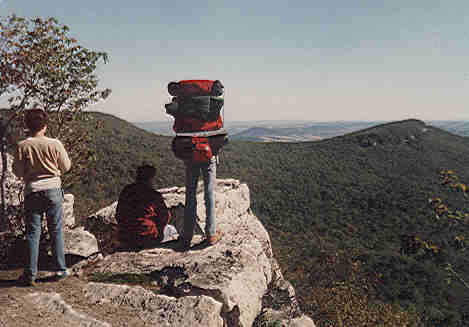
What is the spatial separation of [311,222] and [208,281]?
16915 mm

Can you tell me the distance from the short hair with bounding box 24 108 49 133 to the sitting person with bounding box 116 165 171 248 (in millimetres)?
1767

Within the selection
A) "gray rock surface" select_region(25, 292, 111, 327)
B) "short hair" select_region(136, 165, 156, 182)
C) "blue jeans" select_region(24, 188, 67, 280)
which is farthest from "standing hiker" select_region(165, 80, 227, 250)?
"gray rock surface" select_region(25, 292, 111, 327)

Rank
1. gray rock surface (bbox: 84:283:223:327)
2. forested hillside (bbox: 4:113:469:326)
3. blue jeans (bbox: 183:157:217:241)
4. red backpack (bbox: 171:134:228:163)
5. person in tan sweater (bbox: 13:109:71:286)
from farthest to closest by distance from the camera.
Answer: forested hillside (bbox: 4:113:469:326), blue jeans (bbox: 183:157:217:241), red backpack (bbox: 171:134:228:163), person in tan sweater (bbox: 13:109:71:286), gray rock surface (bbox: 84:283:223:327)

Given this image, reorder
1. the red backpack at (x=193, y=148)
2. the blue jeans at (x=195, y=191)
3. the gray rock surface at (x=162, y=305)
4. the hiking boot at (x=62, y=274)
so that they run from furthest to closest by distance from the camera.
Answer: the blue jeans at (x=195, y=191) < the red backpack at (x=193, y=148) < the hiking boot at (x=62, y=274) < the gray rock surface at (x=162, y=305)

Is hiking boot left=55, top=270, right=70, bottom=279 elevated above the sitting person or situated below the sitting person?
below

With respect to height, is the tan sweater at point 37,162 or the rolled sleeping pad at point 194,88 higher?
the rolled sleeping pad at point 194,88

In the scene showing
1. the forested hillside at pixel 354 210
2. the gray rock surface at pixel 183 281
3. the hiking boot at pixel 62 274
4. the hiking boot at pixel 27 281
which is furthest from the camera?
the forested hillside at pixel 354 210

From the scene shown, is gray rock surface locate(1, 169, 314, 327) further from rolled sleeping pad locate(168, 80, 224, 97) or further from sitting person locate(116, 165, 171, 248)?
rolled sleeping pad locate(168, 80, 224, 97)

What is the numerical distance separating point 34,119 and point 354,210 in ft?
72.2

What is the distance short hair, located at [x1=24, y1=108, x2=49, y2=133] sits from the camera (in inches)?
156

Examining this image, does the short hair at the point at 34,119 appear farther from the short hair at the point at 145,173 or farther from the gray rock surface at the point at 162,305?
the gray rock surface at the point at 162,305

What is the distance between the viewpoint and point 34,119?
3.98 meters

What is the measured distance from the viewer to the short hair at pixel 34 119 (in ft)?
13.0

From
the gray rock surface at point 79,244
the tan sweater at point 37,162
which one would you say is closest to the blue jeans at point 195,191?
the gray rock surface at point 79,244
